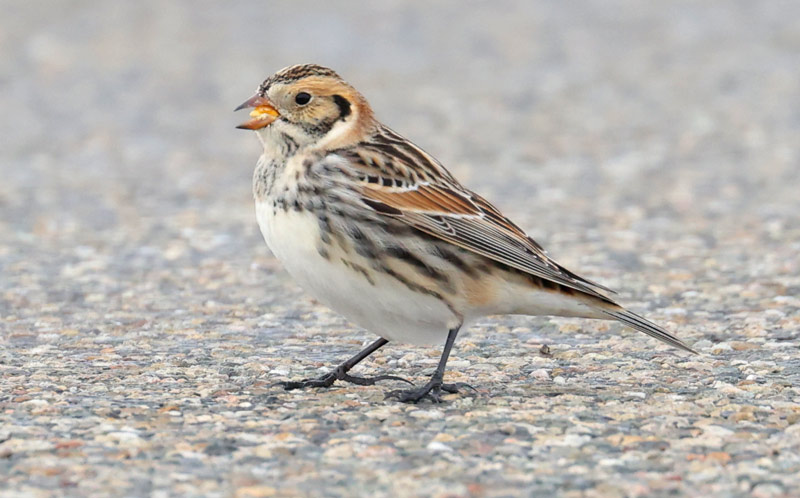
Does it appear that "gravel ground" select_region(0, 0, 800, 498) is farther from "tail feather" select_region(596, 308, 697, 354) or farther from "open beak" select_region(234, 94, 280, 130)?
"open beak" select_region(234, 94, 280, 130)

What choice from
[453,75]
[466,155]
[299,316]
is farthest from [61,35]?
[299,316]

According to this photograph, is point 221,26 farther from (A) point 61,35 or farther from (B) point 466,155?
(B) point 466,155

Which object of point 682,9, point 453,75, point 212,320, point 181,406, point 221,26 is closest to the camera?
point 181,406

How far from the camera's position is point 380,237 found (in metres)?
5.97

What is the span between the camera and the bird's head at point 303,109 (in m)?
6.24

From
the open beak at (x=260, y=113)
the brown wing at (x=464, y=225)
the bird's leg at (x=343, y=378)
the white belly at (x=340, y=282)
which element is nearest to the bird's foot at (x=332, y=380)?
the bird's leg at (x=343, y=378)

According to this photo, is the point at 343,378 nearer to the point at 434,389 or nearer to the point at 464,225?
the point at 434,389

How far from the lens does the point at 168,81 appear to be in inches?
620

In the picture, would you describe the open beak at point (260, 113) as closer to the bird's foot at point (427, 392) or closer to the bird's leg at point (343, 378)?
the bird's leg at point (343, 378)

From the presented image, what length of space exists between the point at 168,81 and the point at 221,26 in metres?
1.92

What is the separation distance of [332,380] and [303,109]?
1.25 meters

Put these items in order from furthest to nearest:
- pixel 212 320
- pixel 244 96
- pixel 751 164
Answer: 1. pixel 244 96
2. pixel 751 164
3. pixel 212 320

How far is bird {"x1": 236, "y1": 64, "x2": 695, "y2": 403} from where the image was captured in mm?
5910

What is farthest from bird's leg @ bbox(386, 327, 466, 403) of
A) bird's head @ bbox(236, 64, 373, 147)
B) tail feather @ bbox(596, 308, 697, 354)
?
bird's head @ bbox(236, 64, 373, 147)
